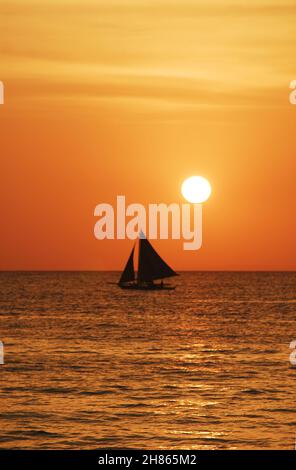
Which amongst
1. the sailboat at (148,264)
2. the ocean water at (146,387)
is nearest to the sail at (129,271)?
the sailboat at (148,264)

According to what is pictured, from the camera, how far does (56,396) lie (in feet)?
124

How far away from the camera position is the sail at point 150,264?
12219 cm

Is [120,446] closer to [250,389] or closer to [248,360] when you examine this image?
[250,389]

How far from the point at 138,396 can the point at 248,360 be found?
16.0m

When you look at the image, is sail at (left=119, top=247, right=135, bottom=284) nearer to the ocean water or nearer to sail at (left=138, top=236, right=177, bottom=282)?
sail at (left=138, top=236, right=177, bottom=282)

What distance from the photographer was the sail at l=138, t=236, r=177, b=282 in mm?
122188

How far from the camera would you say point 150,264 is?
124 m

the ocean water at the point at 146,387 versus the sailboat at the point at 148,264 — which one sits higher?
the sailboat at the point at 148,264

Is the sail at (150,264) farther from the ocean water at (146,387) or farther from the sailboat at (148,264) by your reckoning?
the ocean water at (146,387)

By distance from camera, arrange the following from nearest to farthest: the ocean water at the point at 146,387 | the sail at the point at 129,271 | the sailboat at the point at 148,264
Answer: the ocean water at the point at 146,387 → the sailboat at the point at 148,264 → the sail at the point at 129,271

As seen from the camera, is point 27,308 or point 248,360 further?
point 27,308

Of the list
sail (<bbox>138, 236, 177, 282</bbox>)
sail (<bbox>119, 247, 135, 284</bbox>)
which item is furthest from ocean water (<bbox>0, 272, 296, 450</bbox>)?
sail (<bbox>119, 247, 135, 284</bbox>)
